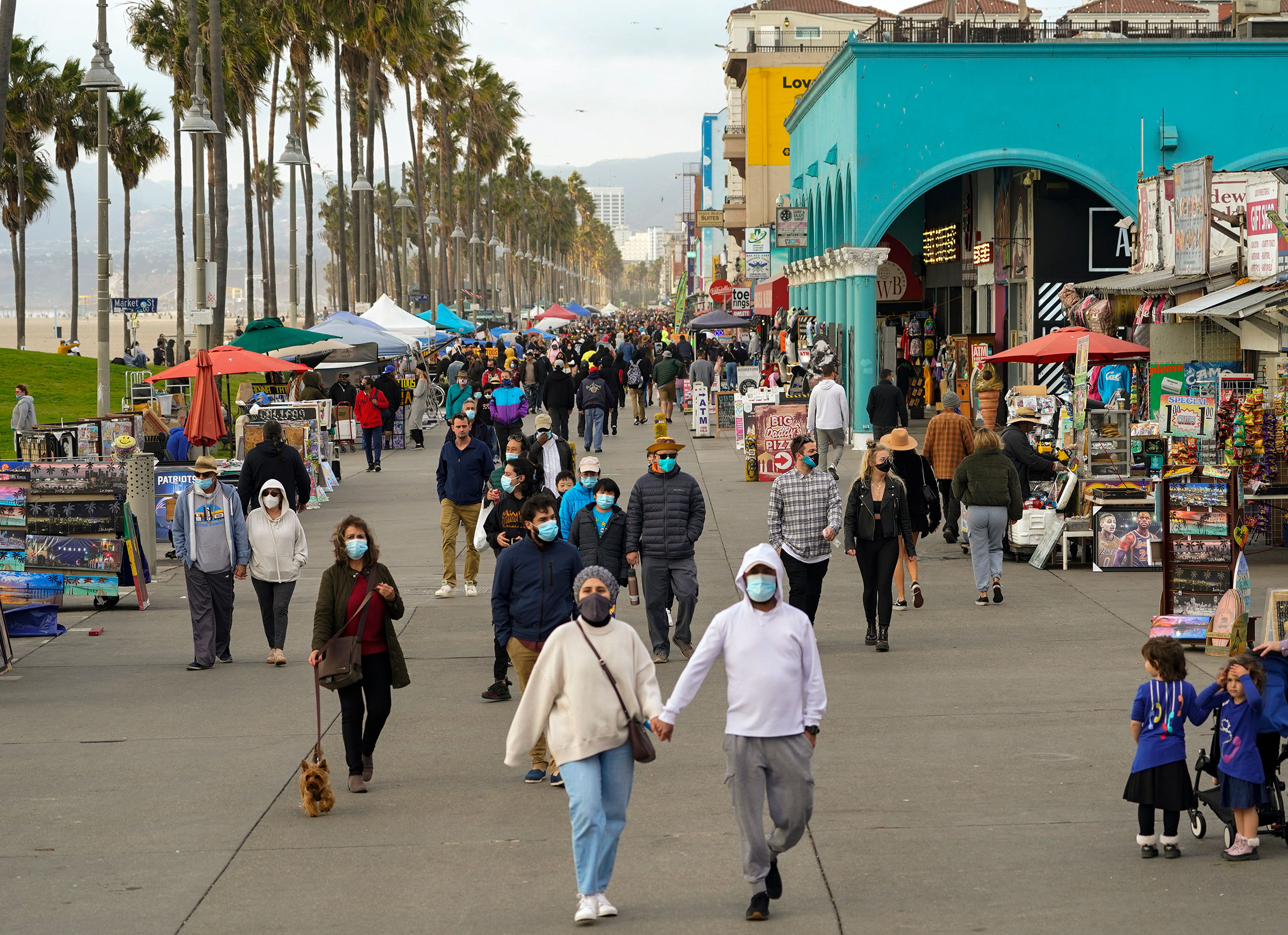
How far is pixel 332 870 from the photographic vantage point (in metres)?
7.01

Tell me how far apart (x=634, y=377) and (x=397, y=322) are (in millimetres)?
6333

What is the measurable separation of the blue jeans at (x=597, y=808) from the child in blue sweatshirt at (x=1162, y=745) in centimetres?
242

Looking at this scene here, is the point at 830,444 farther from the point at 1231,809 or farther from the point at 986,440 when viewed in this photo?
the point at 1231,809

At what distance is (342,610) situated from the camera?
8.40 m

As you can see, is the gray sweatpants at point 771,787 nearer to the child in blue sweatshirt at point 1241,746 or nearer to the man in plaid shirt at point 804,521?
the child in blue sweatshirt at point 1241,746

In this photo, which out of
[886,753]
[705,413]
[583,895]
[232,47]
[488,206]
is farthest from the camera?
[488,206]

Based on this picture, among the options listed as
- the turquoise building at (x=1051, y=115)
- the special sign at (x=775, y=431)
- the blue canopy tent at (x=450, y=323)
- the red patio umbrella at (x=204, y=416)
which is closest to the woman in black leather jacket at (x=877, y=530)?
the red patio umbrella at (x=204, y=416)

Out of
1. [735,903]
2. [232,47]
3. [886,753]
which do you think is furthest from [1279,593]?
[232,47]

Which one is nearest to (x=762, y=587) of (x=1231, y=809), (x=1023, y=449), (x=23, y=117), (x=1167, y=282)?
(x=1231, y=809)

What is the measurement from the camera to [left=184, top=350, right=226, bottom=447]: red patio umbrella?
1891 cm

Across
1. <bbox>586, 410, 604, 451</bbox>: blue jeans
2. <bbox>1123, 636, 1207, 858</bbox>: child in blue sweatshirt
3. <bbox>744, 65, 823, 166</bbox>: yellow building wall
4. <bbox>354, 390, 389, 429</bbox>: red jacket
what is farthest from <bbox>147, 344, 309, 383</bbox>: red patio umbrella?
<bbox>744, 65, 823, 166</bbox>: yellow building wall

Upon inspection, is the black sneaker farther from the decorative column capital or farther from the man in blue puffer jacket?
the decorative column capital

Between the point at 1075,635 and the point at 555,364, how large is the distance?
1759 cm

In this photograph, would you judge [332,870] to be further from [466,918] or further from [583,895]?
[583,895]
